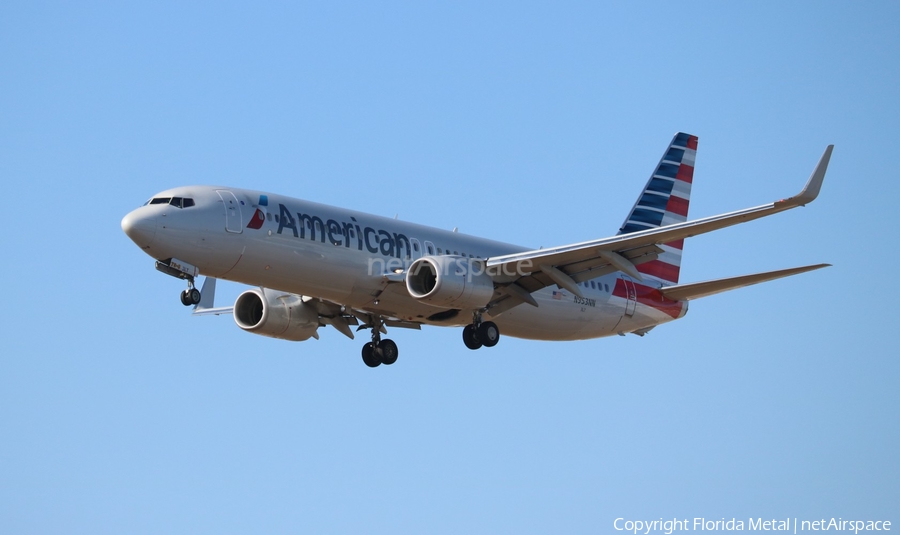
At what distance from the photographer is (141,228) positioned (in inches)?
1277

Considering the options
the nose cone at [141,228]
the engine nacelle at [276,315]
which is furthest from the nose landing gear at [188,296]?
the engine nacelle at [276,315]

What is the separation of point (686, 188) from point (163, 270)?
2496 cm

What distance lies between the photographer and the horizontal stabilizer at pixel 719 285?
36.2m

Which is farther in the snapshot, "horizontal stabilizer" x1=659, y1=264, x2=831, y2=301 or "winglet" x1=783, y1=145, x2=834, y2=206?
"horizontal stabilizer" x1=659, y1=264, x2=831, y2=301

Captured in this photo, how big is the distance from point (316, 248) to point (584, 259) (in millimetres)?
8751

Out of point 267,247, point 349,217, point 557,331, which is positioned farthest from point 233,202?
point 557,331

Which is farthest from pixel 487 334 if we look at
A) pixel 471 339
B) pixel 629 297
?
pixel 629 297

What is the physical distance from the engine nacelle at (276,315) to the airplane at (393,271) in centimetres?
5

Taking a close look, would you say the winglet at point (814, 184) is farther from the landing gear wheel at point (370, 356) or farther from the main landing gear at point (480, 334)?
the landing gear wheel at point (370, 356)

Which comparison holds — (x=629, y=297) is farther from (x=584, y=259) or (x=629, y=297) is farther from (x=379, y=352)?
(x=379, y=352)

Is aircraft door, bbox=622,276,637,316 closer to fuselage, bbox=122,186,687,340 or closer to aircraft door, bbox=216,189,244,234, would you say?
fuselage, bbox=122,186,687,340

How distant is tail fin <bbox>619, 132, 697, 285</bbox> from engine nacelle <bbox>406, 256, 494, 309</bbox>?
11.0 metres

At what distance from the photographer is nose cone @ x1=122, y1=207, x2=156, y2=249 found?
32.4 metres

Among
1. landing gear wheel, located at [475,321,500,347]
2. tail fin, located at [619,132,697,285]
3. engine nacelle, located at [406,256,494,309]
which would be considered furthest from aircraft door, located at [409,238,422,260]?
tail fin, located at [619,132,697,285]
